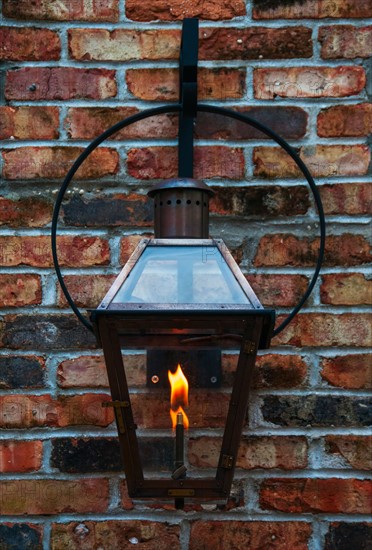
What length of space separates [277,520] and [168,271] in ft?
2.12

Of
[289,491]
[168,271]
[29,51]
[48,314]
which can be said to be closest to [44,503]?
[48,314]

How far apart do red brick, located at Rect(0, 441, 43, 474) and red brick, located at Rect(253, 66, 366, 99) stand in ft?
2.85

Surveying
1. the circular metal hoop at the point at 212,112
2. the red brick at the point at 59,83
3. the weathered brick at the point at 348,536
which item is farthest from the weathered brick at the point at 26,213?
the weathered brick at the point at 348,536

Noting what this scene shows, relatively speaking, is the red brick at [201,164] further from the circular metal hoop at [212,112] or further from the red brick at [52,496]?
the red brick at [52,496]

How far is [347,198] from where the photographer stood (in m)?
1.48

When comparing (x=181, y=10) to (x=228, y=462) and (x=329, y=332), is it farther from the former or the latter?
(x=228, y=462)

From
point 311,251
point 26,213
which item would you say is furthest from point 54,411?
point 311,251

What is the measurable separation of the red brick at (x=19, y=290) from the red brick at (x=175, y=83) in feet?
1.48

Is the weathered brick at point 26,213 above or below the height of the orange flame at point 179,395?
above

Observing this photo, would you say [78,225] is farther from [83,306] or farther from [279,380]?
[279,380]

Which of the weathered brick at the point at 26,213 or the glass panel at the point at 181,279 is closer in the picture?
the glass panel at the point at 181,279

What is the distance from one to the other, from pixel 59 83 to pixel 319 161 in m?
0.58

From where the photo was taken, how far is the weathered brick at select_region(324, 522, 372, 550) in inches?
55.3

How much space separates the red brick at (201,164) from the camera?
1.49 metres
